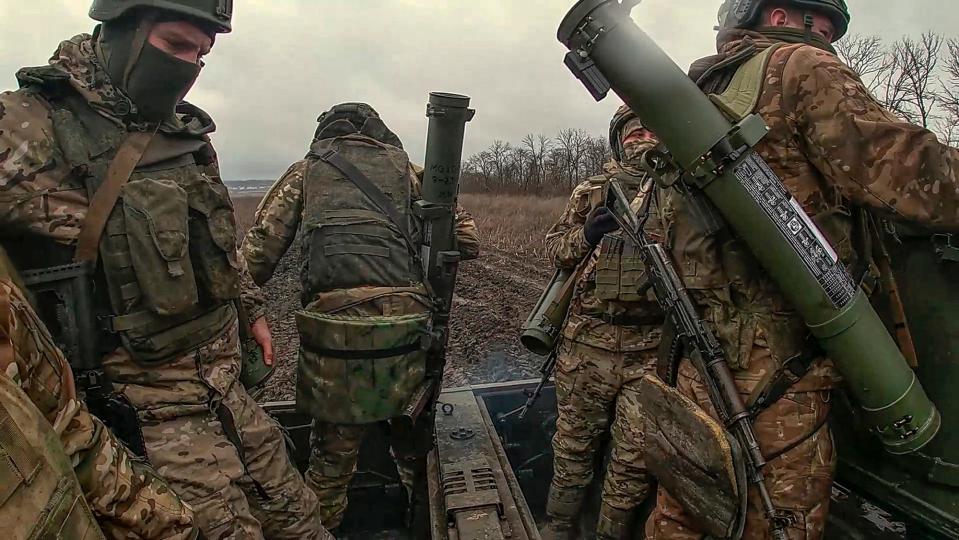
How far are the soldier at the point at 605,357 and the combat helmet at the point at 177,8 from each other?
202cm

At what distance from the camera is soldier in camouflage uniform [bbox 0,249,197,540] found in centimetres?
92

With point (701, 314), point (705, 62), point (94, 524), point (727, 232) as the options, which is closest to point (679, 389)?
point (701, 314)

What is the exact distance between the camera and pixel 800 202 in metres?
1.90

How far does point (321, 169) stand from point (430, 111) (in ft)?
2.22

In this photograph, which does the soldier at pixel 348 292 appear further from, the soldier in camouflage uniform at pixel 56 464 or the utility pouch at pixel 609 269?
the soldier in camouflage uniform at pixel 56 464

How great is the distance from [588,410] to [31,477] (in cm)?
294

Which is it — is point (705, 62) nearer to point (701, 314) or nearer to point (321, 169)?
point (701, 314)

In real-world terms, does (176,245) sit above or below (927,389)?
above

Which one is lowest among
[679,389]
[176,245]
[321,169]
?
[679,389]

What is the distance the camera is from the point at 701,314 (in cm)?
222

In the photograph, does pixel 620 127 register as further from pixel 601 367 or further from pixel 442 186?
pixel 601 367

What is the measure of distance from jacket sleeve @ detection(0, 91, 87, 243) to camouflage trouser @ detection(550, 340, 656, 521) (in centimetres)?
256

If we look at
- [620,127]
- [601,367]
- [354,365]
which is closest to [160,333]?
[354,365]

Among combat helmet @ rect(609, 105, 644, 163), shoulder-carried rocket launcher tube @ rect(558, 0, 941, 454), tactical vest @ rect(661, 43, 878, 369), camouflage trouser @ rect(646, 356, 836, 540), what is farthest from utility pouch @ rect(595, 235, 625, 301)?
shoulder-carried rocket launcher tube @ rect(558, 0, 941, 454)
